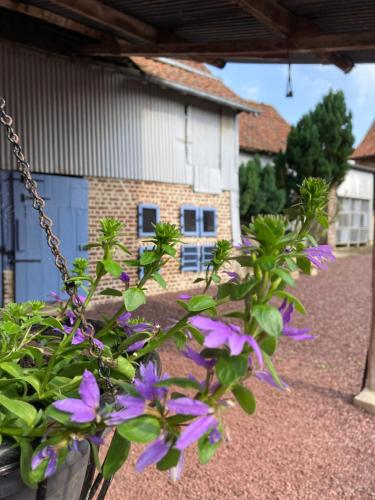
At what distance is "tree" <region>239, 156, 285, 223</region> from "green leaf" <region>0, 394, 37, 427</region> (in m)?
11.6

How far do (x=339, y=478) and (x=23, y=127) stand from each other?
6.34 m

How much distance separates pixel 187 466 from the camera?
340 centimetres

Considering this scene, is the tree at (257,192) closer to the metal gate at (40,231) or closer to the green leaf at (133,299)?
the metal gate at (40,231)

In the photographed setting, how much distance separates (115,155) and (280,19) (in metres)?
4.76

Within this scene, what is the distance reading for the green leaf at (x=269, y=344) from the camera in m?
0.79

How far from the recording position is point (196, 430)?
0.71 meters

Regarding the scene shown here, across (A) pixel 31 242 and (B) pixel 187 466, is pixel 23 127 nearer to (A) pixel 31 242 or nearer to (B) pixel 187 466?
(A) pixel 31 242

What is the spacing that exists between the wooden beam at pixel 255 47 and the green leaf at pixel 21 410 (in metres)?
4.69

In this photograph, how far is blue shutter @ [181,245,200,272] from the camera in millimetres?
10156

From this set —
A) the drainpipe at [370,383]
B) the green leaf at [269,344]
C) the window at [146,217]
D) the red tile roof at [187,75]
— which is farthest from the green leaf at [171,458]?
the red tile roof at [187,75]

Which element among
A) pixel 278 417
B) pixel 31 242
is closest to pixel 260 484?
pixel 278 417

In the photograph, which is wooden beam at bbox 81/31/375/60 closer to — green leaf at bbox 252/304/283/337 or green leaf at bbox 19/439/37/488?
green leaf at bbox 252/304/283/337

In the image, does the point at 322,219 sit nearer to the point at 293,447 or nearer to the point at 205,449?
the point at 205,449

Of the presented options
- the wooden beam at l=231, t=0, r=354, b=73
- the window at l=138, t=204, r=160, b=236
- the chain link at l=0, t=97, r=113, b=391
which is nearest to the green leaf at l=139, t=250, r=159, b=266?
the chain link at l=0, t=97, r=113, b=391
